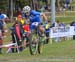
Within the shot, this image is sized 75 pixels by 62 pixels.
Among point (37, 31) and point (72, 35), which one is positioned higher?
point (37, 31)

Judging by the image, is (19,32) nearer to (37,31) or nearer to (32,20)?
(32,20)

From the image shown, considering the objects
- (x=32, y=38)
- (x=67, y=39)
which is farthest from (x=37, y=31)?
(x=67, y=39)

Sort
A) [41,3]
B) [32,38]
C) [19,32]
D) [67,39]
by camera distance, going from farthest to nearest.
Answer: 1. [41,3]
2. [67,39]
3. [19,32]
4. [32,38]

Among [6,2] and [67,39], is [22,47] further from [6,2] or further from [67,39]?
[6,2]

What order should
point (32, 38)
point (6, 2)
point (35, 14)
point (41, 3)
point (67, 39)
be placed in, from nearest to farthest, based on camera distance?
point (32, 38)
point (35, 14)
point (67, 39)
point (6, 2)
point (41, 3)

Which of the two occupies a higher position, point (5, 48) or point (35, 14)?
point (35, 14)

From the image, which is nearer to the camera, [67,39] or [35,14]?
[35,14]

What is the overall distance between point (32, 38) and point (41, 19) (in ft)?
9.11

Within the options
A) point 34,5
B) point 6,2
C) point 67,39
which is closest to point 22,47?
point 67,39

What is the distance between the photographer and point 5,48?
58.4ft

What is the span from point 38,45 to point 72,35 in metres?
9.72

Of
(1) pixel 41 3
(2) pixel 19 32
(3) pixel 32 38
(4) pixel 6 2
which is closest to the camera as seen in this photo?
(3) pixel 32 38

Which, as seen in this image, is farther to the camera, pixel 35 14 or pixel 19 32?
pixel 19 32

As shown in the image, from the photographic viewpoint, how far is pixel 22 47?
17.4m
